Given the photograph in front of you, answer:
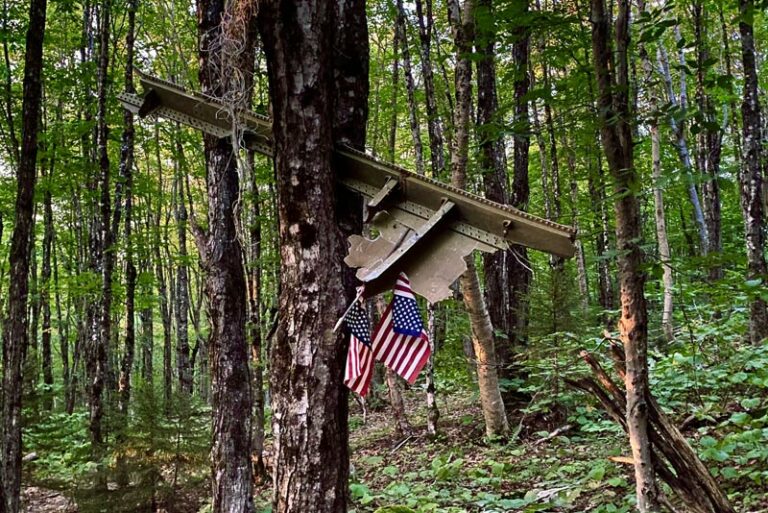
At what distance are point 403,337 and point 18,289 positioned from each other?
19.0 feet

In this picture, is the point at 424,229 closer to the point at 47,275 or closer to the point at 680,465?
the point at 680,465

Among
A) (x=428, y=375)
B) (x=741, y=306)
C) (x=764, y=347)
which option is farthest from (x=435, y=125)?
(x=764, y=347)

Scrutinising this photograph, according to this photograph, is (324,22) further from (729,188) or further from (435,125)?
(435,125)

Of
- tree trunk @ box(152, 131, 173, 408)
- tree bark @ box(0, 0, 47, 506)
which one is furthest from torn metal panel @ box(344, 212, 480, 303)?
tree trunk @ box(152, 131, 173, 408)

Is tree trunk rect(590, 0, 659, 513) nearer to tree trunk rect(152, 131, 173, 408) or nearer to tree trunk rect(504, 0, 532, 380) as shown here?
tree trunk rect(504, 0, 532, 380)

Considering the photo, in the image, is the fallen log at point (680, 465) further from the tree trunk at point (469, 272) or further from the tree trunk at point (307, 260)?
the tree trunk at point (469, 272)

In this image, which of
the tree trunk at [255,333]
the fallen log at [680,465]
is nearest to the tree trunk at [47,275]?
the tree trunk at [255,333]

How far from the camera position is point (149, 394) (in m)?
8.00

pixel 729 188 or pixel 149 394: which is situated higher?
pixel 729 188

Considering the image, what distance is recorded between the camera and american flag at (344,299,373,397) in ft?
9.94

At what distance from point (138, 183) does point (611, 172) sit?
1414cm

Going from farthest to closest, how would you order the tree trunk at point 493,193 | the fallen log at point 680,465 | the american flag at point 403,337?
1. the tree trunk at point 493,193
2. the fallen log at point 680,465
3. the american flag at point 403,337

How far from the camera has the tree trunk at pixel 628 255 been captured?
3766 mm

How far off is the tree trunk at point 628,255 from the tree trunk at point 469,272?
347 cm
